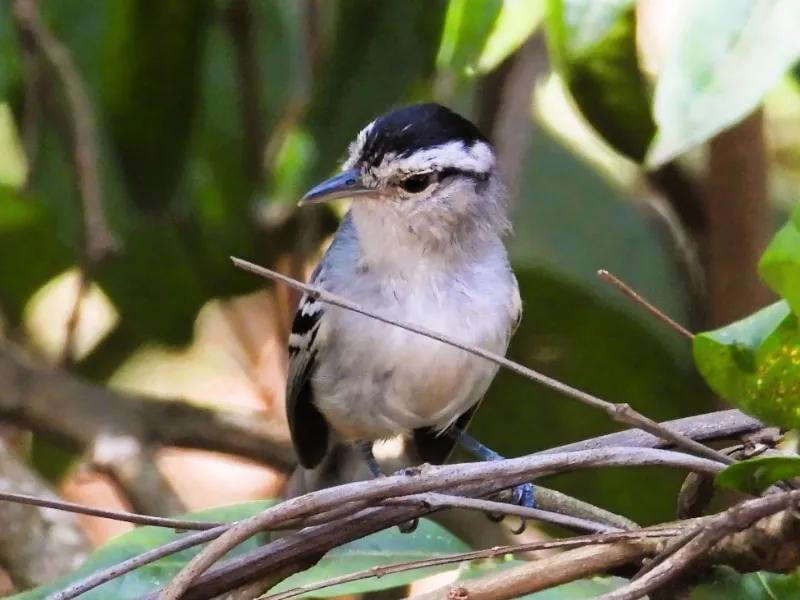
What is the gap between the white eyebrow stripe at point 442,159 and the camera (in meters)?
1.51

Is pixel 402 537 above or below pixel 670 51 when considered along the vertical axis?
below

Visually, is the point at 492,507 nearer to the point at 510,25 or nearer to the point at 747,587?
the point at 747,587

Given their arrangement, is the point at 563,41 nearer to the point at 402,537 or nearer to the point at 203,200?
the point at 402,537

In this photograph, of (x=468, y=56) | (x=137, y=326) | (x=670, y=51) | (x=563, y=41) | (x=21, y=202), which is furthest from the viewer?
(x=137, y=326)

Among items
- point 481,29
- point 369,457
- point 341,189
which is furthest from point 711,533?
point 369,457

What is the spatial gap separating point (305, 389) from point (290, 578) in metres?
0.54

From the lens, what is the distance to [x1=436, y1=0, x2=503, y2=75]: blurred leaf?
4.12 ft

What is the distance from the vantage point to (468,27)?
49.6 inches

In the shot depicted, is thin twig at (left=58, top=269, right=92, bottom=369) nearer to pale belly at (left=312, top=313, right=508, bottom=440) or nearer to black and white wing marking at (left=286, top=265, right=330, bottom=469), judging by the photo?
black and white wing marking at (left=286, top=265, right=330, bottom=469)

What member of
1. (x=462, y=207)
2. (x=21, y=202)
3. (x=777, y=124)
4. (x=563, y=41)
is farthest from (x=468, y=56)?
(x=777, y=124)

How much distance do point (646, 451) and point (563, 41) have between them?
56 centimetres

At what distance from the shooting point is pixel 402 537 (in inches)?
51.4

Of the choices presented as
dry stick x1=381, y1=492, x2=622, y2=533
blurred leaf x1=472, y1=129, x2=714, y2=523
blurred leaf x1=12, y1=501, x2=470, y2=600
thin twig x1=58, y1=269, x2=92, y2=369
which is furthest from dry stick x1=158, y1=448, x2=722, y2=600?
thin twig x1=58, y1=269, x2=92, y2=369

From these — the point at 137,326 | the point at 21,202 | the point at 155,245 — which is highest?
the point at 21,202
